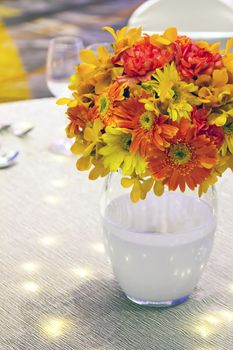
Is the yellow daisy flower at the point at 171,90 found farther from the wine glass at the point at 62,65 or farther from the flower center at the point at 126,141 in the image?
the wine glass at the point at 62,65

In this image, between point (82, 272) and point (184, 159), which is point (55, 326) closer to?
point (82, 272)

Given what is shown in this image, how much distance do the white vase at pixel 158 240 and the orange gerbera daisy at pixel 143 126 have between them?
0.13m

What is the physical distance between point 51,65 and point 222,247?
63cm

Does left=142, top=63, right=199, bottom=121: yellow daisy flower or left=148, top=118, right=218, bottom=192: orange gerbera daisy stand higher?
left=142, top=63, right=199, bottom=121: yellow daisy flower

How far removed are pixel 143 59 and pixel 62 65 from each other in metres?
0.68

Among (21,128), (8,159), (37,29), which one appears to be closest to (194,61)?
(8,159)

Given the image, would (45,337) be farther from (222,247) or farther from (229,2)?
(229,2)

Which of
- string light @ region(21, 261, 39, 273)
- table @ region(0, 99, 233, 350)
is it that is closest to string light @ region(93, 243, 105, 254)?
table @ region(0, 99, 233, 350)

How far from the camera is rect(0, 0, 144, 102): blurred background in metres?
4.06

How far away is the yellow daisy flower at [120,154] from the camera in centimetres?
74

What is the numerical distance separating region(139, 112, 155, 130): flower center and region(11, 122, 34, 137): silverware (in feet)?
2.64

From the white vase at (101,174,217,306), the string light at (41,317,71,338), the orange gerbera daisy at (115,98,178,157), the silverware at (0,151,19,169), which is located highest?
the orange gerbera daisy at (115,98,178,157)

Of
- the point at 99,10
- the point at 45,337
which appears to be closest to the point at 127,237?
the point at 45,337

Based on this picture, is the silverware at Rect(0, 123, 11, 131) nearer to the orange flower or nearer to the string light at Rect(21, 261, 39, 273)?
the string light at Rect(21, 261, 39, 273)
